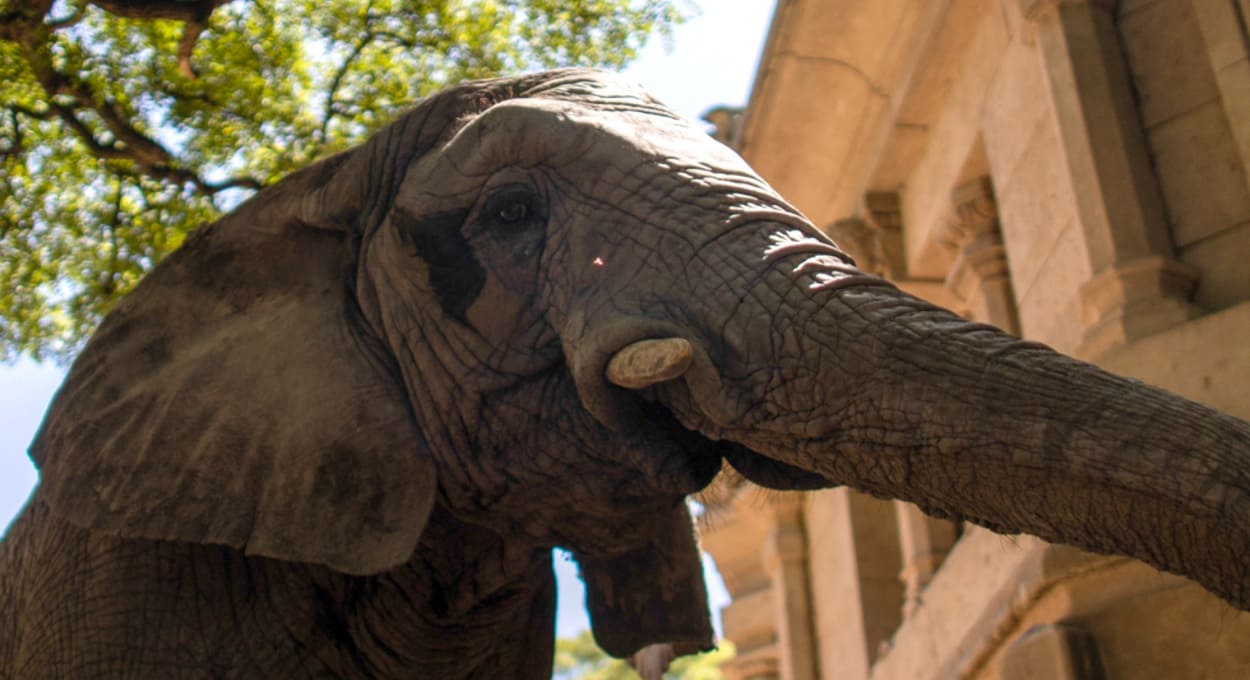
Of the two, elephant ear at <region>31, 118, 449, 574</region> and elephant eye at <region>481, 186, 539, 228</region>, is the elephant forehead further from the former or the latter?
elephant ear at <region>31, 118, 449, 574</region>

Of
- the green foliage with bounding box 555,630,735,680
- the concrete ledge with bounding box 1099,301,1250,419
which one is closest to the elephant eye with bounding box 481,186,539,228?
the concrete ledge with bounding box 1099,301,1250,419

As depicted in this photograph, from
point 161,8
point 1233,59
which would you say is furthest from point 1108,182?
point 161,8

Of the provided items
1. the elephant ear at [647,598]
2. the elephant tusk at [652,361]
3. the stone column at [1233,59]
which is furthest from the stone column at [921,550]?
the elephant tusk at [652,361]

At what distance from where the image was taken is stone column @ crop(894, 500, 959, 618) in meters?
8.82

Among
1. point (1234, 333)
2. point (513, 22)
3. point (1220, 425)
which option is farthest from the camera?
point (513, 22)

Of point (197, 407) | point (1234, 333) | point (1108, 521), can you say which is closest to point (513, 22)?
point (1234, 333)

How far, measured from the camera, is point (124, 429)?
12.5ft

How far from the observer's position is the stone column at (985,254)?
8.64 meters

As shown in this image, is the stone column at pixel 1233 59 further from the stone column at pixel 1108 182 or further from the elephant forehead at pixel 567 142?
the elephant forehead at pixel 567 142

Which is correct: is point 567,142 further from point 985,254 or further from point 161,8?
point 985,254

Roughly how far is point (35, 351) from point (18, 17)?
6.99 feet

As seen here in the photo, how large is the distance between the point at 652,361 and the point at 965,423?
617 millimetres

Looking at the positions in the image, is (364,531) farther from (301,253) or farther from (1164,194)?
(1164,194)

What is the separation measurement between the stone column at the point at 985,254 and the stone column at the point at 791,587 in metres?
2.61
